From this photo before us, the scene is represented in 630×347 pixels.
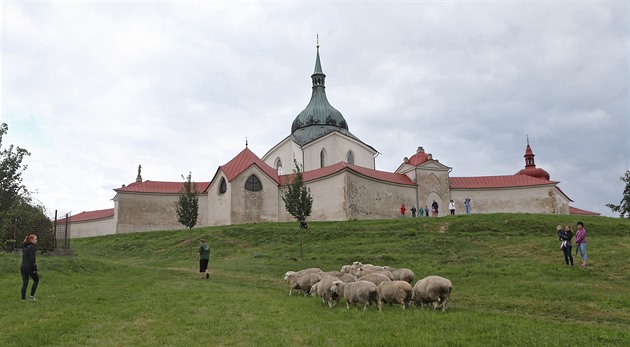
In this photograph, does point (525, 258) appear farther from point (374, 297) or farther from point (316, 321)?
point (316, 321)

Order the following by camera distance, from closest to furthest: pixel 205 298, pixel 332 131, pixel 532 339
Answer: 1. pixel 532 339
2. pixel 205 298
3. pixel 332 131

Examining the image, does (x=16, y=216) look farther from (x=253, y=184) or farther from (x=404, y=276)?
(x=253, y=184)

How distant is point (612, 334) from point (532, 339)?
1860 mm

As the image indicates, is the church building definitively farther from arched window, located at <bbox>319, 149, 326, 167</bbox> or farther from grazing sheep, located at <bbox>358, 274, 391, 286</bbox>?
grazing sheep, located at <bbox>358, 274, 391, 286</bbox>

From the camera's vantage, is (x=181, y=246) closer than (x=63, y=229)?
No

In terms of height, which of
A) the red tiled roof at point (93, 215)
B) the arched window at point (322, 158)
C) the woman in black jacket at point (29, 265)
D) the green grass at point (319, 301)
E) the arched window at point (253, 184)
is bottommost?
the green grass at point (319, 301)

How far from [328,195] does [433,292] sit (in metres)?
32.3

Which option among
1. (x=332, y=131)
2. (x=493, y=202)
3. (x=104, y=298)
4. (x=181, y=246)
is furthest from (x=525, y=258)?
(x=332, y=131)

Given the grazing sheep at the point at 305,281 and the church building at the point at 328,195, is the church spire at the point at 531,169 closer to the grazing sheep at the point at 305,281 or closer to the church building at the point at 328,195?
the church building at the point at 328,195

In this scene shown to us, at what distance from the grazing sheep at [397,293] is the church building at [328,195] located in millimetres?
29743

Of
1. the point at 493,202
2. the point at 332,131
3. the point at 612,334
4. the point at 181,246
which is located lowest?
the point at 612,334

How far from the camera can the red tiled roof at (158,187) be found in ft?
165

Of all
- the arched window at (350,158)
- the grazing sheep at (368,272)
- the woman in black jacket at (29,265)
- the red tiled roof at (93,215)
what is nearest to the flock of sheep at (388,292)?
the grazing sheep at (368,272)

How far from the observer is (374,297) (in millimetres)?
13281
